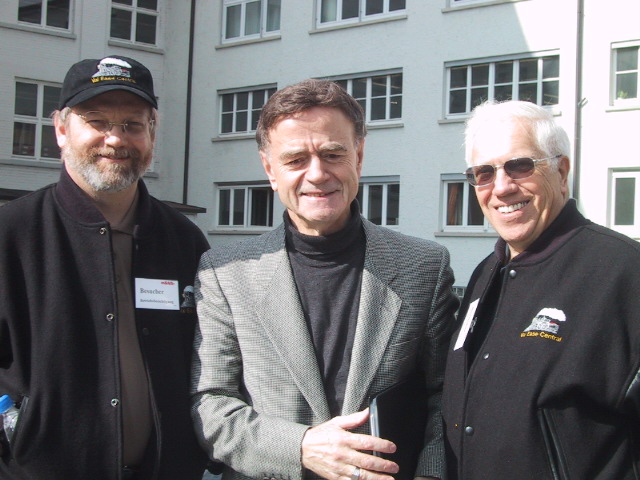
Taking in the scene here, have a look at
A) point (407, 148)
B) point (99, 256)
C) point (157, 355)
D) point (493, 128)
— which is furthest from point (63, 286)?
point (407, 148)

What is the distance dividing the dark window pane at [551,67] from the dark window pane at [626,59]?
131 cm

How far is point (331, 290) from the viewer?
8.99 ft

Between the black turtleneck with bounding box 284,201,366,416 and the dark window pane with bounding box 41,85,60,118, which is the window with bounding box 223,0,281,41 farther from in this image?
the black turtleneck with bounding box 284,201,366,416

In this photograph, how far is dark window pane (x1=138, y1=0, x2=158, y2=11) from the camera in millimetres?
22131

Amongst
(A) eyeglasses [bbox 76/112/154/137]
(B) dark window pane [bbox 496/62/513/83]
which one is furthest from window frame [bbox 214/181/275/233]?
(A) eyeglasses [bbox 76/112/154/137]

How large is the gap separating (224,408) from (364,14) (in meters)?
18.1

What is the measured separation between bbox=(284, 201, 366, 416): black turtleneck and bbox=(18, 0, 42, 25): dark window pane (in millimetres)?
19806

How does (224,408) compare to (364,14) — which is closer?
(224,408)

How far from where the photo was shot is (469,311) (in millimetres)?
2809

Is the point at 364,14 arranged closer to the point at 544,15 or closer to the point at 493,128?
the point at 544,15

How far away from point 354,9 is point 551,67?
5794 mm

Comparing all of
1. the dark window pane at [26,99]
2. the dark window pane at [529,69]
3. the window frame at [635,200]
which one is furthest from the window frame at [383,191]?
the dark window pane at [26,99]

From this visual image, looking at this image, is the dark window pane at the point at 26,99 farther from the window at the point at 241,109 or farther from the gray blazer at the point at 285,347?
the gray blazer at the point at 285,347

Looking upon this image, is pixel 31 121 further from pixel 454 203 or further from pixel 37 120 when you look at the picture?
pixel 454 203
